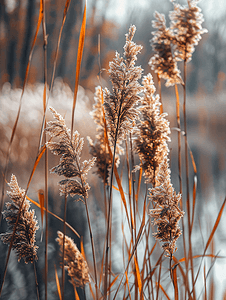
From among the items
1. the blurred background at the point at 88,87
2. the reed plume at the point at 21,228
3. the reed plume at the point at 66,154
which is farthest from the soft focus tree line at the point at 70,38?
the reed plume at the point at 21,228

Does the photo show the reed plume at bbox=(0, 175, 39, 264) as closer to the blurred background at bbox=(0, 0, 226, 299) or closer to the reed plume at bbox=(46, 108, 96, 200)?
the reed plume at bbox=(46, 108, 96, 200)

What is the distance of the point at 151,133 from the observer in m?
0.41

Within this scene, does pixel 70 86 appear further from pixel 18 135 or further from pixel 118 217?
pixel 118 217

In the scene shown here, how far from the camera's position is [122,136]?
1.33 feet

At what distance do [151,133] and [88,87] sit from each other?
1.99 ft

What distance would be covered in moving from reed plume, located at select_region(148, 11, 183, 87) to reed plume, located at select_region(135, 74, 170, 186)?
0.11 ft

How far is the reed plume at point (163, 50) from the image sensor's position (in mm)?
367

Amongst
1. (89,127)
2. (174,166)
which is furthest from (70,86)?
(174,166)

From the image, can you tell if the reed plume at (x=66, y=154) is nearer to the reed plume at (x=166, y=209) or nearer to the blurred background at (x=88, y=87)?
the reed plume at (x=166, y=209)

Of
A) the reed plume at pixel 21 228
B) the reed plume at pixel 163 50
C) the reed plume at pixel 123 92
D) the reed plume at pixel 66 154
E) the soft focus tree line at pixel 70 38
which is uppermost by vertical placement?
the soft focus tree line at pixel 70 38

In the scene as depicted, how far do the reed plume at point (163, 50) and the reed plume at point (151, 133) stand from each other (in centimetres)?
3

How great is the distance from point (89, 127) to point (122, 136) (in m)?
0.54

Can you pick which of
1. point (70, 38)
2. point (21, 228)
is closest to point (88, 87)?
point (70, 38)

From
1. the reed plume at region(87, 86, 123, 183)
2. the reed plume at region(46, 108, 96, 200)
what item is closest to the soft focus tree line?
the reed plume at region(87, 86, 123, 183)
